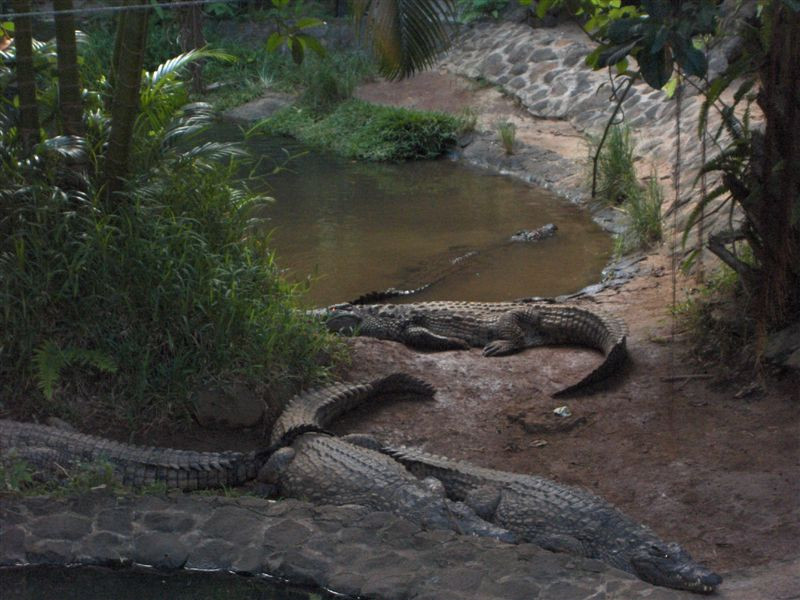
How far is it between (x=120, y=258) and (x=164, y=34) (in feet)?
51.9

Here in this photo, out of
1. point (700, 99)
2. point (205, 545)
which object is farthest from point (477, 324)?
point (700, 99)

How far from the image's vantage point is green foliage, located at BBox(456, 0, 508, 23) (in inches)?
712

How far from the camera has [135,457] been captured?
4.89 metres

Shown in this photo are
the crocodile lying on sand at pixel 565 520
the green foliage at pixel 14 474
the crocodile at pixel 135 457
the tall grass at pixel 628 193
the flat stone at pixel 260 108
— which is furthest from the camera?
the flat stone at pixel 260 108

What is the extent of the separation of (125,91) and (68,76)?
1.53 feet

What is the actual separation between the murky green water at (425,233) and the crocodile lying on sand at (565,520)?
387 cm

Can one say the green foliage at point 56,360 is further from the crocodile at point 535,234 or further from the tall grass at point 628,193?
the crocodile at point 535,234

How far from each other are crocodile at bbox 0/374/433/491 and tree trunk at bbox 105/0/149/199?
1448 mm

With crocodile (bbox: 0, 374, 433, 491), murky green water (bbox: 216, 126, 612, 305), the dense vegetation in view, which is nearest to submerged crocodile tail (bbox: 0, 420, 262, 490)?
crocodile (bbox: 0, 374, 433, 491)

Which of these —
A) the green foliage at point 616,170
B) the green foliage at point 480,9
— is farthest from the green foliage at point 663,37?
the green foliage at point 480,9

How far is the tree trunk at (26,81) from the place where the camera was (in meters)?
5.79

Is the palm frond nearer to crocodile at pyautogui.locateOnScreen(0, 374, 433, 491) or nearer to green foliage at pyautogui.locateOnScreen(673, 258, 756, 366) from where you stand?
crocodile at pyautogui.locateOnScreen(0, 374, 433, 491)

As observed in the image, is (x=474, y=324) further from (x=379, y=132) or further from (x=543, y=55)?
(x=543, y=55)

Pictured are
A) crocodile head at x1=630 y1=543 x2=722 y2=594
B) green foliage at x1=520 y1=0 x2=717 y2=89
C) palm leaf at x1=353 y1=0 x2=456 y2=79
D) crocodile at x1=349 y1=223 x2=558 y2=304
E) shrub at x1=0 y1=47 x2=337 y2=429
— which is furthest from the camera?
crocodile at x1=349 y1=223 x2=558 y2=304
